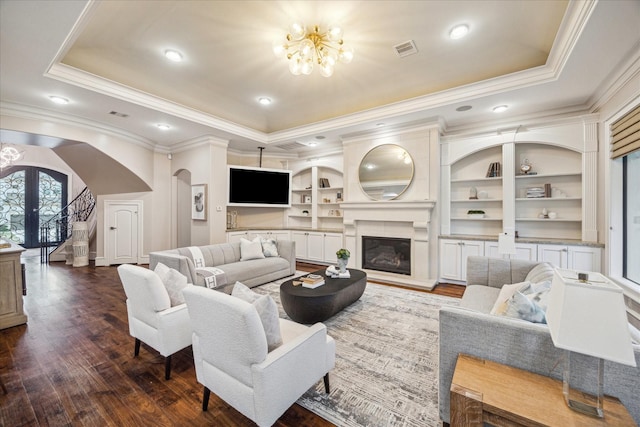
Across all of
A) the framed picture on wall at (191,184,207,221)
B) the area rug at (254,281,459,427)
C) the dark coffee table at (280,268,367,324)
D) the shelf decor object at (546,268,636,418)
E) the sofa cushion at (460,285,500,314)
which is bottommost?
the area rug at (254,281,459,427)

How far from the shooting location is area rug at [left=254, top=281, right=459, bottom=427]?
5.69 feet

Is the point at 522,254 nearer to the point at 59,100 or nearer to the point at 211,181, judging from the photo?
the point at 211,181

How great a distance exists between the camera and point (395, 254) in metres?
5.16

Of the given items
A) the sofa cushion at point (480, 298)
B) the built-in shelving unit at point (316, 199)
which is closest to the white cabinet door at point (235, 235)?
the built-in shelving unit at point (316, 199)

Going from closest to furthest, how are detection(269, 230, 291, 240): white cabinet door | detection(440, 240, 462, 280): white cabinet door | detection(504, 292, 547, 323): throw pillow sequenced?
detection(504, 292, 547, 323): throw pillow
detection(440, 240, 462, 280): white cabinet door
detection(269, 230, 291, 240): white cabinet door

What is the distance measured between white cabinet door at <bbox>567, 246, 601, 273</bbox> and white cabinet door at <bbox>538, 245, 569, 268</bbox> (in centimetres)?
5

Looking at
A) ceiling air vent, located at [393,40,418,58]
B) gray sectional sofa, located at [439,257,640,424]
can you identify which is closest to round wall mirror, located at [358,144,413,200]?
ceiling air vent, located at [393,40,418,58]

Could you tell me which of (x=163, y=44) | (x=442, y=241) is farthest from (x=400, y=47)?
(x=442, y=241)

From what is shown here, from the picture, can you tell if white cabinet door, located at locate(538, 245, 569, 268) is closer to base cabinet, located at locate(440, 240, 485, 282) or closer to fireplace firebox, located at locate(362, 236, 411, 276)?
base cabinet, located at locate(440, 240, 485, 282)

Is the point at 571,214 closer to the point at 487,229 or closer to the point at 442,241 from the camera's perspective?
the point at 487,229

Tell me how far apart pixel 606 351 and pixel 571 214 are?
442 cm

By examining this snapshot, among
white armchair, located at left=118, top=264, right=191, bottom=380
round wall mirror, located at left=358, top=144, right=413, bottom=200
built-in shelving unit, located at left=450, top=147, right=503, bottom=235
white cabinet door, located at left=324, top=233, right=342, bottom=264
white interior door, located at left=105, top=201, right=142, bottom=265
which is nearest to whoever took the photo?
white armchair, located at left=118, top=264, right=191, bottom=380

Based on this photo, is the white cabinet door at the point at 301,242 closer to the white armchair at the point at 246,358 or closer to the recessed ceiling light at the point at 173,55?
the recessed ceiling light at the point at 173,55

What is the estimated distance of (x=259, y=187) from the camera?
20.8ft
